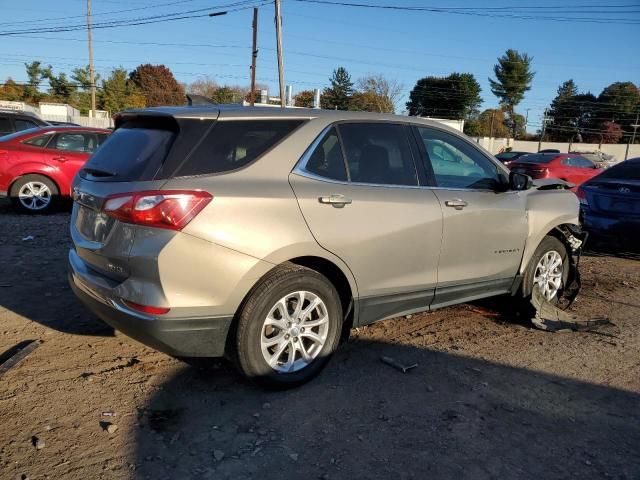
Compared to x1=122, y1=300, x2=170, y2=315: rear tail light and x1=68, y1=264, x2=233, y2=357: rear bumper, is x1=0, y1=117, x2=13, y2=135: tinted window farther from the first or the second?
x1=122, y1=300, x2=170, y2=315: rear tail light

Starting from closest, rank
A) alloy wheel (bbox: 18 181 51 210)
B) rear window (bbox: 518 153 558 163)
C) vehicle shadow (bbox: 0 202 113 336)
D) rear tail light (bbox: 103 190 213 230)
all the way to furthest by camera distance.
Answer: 1. rear tail light (bbox: 103 190 213 230)
2. vehicle shadow (bbox: 0 202 113 336)
3. alloy wheel (bbox: 18 181 51 210)
4. rear window (bbox: 518 153 558 163)

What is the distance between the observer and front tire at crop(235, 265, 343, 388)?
320 centimetres

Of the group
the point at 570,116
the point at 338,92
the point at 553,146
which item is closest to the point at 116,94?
the point at 338,92

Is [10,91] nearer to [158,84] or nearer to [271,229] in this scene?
[158,84]

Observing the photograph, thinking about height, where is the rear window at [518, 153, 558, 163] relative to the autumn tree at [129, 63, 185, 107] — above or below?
below

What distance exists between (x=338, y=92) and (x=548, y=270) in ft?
243

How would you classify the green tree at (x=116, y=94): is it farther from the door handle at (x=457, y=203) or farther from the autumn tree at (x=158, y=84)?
the door handle at (x=457, y=203)

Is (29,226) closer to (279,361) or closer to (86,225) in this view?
(86,225)

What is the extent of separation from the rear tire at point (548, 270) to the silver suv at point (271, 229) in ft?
2.63

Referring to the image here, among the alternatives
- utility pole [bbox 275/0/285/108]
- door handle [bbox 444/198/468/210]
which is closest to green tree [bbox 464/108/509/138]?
utility pole [bbox 275/0/285/108]

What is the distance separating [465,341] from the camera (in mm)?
4457

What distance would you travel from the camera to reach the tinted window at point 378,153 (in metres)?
3.72

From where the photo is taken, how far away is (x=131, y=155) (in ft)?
10.7

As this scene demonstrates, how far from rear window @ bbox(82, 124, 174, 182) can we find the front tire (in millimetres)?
944
